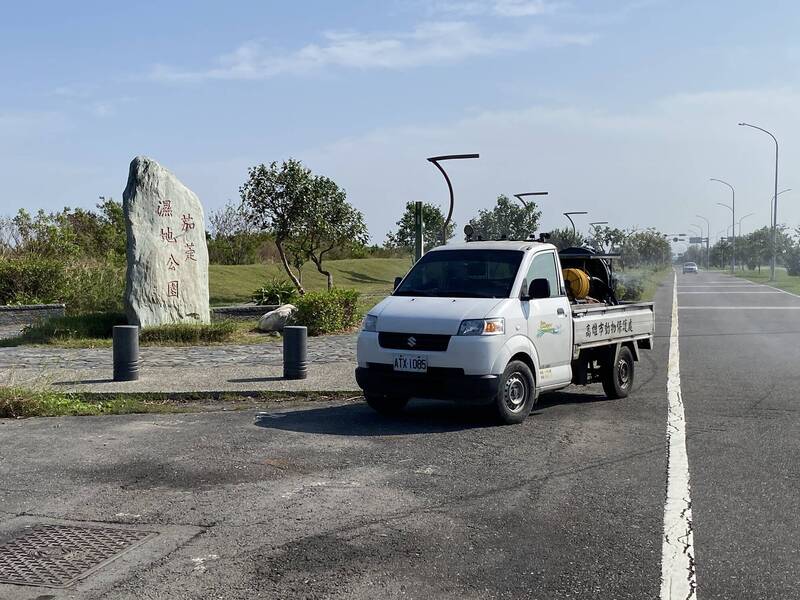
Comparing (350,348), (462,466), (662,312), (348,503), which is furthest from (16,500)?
(662,312)

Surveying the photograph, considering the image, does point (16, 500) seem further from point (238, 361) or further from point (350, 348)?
point (350, 348)

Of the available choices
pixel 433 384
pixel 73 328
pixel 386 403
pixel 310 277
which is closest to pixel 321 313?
pixel 73 328

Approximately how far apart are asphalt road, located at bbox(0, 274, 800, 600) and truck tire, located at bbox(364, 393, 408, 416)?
Answer: 0.17 meters

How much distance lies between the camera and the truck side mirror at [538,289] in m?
9.53

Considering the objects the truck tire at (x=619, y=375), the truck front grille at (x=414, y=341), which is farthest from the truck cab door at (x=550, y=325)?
the truck front grille at (x=414, y=341)

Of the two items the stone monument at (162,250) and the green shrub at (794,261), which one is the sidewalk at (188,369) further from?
the green shrub at (794,261)

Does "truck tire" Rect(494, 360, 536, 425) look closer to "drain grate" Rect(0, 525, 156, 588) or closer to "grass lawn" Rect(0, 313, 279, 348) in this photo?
"drain grate" Rect(0, 525, 156, 588)

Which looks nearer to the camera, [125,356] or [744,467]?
[744,467]

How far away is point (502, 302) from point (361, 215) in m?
26.7

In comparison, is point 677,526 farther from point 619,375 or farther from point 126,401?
point 126,401

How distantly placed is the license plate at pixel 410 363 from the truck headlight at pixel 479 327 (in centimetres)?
46

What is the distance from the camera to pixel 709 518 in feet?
18.9

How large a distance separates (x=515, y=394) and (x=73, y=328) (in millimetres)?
11662

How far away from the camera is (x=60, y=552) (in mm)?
5168
